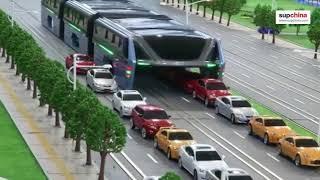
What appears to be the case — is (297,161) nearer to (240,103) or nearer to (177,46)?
(240,103)

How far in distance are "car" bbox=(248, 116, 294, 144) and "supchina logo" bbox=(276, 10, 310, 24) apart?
180 ft

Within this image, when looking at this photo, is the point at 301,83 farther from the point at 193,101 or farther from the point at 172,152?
the point at 172,152

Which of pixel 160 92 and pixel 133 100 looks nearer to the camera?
pixel 133 100

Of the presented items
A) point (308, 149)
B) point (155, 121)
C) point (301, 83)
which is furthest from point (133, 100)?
point (301, 83)

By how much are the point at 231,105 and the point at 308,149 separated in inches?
492

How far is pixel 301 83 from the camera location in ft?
264

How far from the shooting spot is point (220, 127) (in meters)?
59.1

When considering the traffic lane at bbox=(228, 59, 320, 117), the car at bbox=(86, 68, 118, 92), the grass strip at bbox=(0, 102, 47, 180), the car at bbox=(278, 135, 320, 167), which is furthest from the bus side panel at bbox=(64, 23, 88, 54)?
the car at bbox=(278, 135, 320, 167)

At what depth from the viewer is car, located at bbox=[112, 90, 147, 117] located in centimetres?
5984

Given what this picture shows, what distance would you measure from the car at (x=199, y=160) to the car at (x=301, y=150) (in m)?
6.13

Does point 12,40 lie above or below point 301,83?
above

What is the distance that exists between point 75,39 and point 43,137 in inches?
1525

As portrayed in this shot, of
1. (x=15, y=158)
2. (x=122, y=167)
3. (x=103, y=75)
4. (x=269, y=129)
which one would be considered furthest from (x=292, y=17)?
(x=15, y=158)

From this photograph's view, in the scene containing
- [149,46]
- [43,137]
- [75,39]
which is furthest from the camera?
[75,39]
